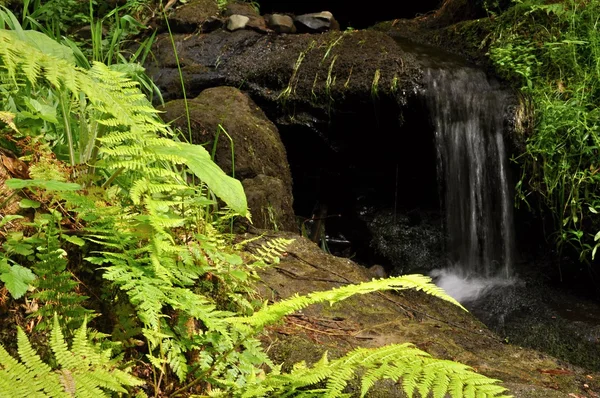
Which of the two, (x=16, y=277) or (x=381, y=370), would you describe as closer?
(x=381, y=370)

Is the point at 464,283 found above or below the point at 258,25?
below

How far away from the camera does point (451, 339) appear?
283 cm

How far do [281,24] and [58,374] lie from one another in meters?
6.43

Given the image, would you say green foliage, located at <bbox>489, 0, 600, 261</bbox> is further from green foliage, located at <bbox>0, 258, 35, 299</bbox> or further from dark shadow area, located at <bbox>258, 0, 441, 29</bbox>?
green foliage, located at <bbox>0, 258, 35, 299</bbox>

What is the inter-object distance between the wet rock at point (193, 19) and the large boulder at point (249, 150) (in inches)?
87.1

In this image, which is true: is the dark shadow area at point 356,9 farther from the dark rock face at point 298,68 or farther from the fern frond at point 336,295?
the fern frond at point 336,295


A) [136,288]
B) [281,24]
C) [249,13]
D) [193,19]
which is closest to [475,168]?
[281,24]

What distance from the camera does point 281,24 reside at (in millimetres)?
7230

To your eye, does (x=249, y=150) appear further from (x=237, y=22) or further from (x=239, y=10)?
(x=239, y=10)

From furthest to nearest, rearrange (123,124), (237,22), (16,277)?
(237,22) < (123,124) < (16,277)

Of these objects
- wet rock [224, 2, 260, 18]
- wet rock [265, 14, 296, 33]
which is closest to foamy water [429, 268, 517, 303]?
wet rock [265, 14, 296, 33]

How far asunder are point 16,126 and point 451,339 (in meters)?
2.00

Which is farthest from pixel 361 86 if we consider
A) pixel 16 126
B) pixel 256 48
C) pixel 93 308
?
pixel 93 308

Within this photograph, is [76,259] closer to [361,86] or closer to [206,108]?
[206,108]
